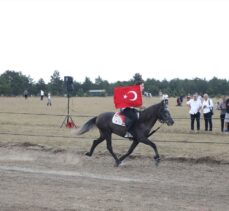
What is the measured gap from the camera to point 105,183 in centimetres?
1163

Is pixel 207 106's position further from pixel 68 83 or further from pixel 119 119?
pixel 119 119

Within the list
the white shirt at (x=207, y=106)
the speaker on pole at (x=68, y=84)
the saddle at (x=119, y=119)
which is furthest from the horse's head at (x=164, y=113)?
the speaker on pole at (x=68, y=84)

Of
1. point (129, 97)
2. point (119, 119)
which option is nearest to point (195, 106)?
point (129, 97)

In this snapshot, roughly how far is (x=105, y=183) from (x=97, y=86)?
137 meters

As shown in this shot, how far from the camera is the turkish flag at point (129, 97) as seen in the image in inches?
572

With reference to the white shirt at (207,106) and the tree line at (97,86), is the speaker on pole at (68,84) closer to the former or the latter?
the white shirt at (207,106)

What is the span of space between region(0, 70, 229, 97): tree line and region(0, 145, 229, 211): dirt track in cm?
8742

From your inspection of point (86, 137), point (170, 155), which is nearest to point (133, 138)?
point (170, 155)

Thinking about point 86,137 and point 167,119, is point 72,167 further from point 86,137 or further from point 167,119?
point 86,137

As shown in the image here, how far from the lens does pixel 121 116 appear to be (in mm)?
14461

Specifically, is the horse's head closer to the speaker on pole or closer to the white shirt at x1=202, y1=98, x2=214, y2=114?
the white shirt at x1=202, y1=98, x2=214, y2=114

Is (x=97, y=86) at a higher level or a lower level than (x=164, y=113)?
higher

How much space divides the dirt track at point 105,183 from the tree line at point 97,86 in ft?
287

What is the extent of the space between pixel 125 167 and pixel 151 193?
379 cm
